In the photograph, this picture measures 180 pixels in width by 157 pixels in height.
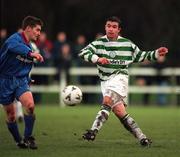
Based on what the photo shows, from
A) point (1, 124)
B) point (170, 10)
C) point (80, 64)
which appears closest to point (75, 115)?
point (1, 124)

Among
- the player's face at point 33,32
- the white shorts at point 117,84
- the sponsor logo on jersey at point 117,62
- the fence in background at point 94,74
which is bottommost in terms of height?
the fence in background at point 94,74

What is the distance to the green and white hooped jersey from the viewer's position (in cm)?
1302

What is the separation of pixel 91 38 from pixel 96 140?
67.9ft

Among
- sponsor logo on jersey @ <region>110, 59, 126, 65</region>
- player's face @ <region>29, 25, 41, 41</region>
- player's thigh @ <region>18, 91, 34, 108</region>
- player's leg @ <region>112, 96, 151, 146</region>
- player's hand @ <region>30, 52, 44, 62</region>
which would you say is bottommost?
player's leg @ <region>112, 96, 151, 146</region>

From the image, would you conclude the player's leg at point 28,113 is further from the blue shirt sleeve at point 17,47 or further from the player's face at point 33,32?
the player's face at point 33,32

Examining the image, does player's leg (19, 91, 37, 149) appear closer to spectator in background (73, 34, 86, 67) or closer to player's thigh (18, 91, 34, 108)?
player's thigh (18, 91, 34, 108)

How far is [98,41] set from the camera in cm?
1312

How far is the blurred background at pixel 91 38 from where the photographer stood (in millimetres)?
28062

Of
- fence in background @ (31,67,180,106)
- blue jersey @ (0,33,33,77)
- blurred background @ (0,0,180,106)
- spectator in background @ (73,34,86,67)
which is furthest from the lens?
blurred background @ (0,0,180,106)

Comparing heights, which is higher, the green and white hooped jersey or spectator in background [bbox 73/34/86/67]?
the green and white hooped jersey

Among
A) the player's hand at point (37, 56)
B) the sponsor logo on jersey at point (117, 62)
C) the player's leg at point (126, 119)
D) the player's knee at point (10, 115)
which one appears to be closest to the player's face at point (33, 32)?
the player's hand at point (37, 56)

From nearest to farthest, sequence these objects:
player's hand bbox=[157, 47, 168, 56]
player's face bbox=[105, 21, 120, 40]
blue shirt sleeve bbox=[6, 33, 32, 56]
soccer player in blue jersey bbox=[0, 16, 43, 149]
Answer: blue shirt sleeve bbox=[6, 33, 32, 56], soccer player in blue jersey bbox=[0, 16, 43, 149], player's hand bbox=[157, 47, 168, 56], player's face bbox=[105, 21, 120, 40]

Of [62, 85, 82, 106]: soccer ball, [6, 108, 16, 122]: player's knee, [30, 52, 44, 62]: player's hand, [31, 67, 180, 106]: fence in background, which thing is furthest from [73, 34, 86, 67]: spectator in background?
[30, 52, 44, 62]: player's hand

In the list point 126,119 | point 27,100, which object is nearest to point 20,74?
point 27,100
